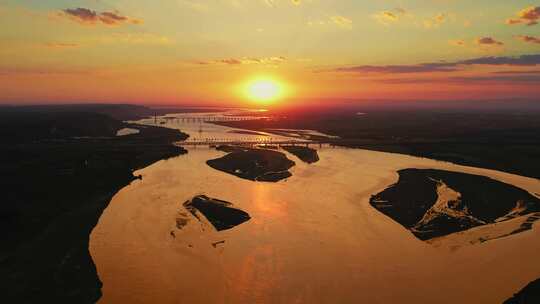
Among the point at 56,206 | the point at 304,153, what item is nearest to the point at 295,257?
the point at 56,206

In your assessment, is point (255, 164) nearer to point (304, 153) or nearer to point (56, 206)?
point (304, 153)

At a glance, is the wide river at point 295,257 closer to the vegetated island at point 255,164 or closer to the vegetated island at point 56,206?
the vegetated island at point 56,206

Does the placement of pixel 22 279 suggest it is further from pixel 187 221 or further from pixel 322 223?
pixel 322 223

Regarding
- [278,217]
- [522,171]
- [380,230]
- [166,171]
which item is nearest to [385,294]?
[380,230]

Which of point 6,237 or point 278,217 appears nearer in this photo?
point 6,237

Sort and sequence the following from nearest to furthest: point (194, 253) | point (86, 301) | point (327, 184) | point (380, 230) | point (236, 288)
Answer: point (86, 301) → point (236, 288) → point (194, 253) → point (380, 230) → point (327, 184)
